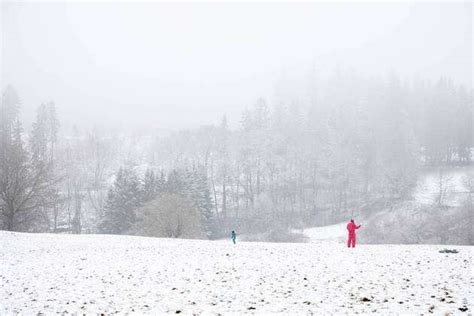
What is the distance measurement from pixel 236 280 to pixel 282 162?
236ft

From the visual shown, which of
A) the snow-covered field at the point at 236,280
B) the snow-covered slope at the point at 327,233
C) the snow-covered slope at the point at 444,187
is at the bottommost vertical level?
the snow-covered slope at the point at 327,233

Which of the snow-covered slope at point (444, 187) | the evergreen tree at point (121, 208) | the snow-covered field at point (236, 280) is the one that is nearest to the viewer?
the snow-covered field at point (236, 280)

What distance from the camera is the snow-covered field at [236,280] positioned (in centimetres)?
1289

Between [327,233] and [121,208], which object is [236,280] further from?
[327,233]

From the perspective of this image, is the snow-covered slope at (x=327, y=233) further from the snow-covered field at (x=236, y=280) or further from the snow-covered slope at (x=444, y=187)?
the snow-covered field at (x=236, y=280)

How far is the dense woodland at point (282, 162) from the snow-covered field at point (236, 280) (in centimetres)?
2806

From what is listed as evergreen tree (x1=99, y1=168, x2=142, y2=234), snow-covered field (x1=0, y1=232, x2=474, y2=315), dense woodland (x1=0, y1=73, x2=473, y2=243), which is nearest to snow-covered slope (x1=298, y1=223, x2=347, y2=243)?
dense woodland (x1=0, y1=73, x2=473, y2=243)

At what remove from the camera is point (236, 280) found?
A: 16.5 metres

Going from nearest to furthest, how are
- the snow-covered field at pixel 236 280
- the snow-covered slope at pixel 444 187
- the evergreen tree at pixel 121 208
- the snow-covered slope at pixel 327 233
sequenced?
the snow-covered field at pixel 236 280 → the evergreen tree at pixel 121 208 → the snow-covered slope at pixel 327 233 → the snow-covered slope at pixel 444 187

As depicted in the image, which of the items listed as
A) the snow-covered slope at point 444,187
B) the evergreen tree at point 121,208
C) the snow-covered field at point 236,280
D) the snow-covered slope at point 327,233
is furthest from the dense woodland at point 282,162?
the snow-covered field at point 236,280

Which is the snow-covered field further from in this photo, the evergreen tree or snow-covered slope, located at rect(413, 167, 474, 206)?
snow-covered slope, located at rect(413, 167, 474, 206)

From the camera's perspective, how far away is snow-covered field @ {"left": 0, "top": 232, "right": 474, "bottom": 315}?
12891mm

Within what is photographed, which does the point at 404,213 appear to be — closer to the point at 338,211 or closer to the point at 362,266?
the point at 338,211

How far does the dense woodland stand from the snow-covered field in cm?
2806
